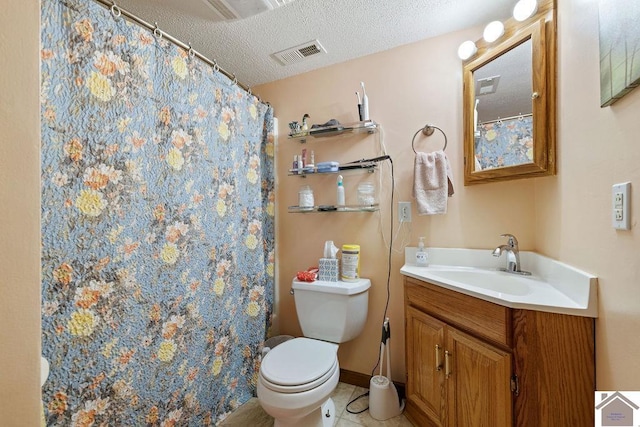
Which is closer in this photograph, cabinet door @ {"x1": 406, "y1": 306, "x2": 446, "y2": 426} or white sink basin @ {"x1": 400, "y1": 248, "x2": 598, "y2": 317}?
white sink basin @ {"x1": 400, "y1": 248, "x2": 598, "y2": 317}

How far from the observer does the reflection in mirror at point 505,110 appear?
1.17 m

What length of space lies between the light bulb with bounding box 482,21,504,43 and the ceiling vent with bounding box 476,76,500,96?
0.18 metres

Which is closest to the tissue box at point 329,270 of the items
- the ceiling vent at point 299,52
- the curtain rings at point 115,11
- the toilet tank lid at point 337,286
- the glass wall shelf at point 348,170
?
the toilet tank lid at point 337,286

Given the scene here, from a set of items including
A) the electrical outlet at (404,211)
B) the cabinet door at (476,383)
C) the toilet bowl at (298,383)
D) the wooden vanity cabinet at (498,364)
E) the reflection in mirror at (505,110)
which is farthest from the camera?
the electrical outlet at (404,211)

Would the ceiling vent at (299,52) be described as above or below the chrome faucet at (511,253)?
above

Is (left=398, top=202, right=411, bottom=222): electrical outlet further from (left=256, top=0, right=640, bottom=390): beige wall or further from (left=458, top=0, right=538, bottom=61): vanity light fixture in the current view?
(left=458, top=0, right=538, bottom=61): vanity light fixture

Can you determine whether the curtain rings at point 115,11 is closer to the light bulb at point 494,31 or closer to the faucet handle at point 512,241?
the light bulb at point 494,31

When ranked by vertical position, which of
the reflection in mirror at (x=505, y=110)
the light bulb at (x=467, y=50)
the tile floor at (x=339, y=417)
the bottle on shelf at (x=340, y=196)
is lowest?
the tile floor at (x=339, y=417)

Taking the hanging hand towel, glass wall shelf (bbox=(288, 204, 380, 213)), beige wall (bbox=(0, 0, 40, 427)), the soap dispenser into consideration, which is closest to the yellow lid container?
glass wall shelf (bbox=(288, 204, 380, 213))

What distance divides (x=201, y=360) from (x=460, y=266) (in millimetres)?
1489

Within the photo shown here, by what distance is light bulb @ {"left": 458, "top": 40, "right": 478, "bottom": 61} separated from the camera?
4.43 ft

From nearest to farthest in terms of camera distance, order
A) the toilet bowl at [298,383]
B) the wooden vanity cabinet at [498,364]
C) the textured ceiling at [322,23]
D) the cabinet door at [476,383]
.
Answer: the wooden vanity cabinet at [498,364]
the cabinet door at [476,383]
the toilet bowl at [298,383]
the textured ceiling at [322,23]

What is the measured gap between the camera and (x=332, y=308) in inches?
59.1
